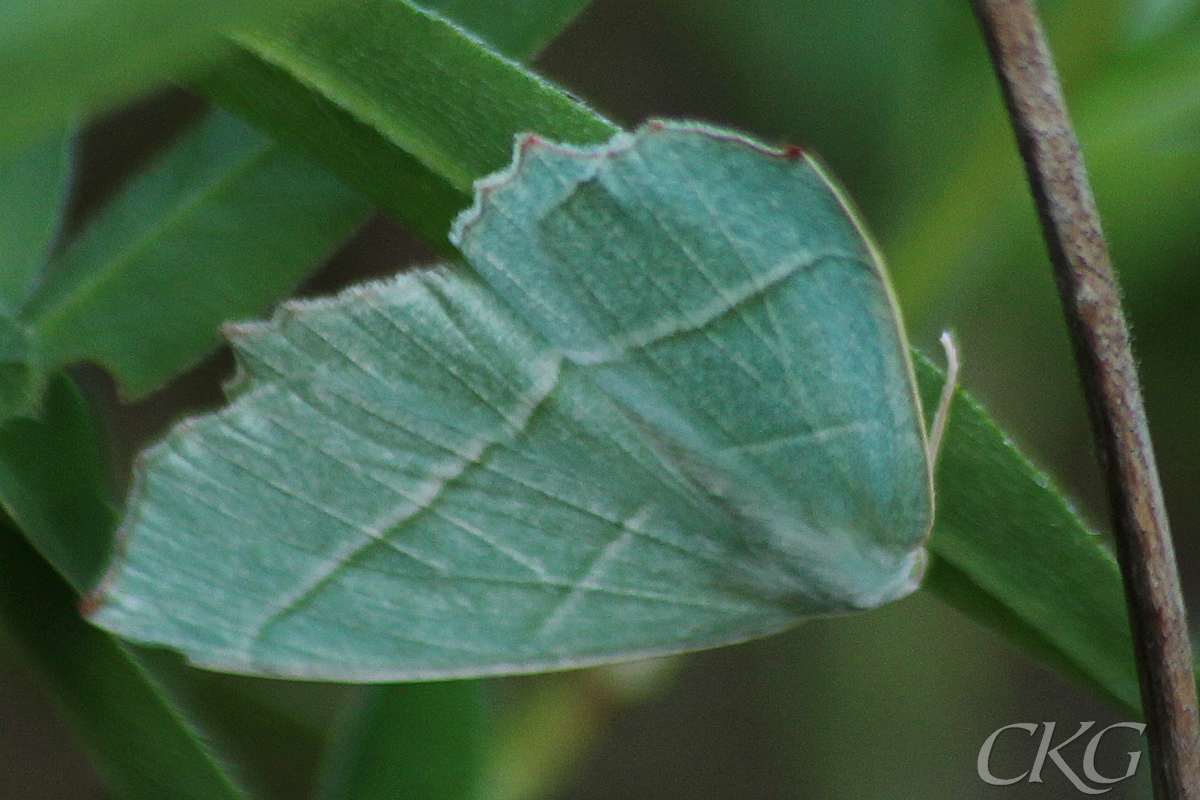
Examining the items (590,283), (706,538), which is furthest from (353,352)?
(706,538)

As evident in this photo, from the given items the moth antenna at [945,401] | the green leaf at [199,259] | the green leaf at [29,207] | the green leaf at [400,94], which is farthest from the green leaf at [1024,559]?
the green leaf at [29,207]

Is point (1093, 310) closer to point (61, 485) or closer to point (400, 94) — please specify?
→ point (400, 94)

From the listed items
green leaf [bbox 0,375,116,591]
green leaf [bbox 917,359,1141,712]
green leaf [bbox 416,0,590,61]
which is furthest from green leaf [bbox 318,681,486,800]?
green leaf [bbox 416,0,590,61]

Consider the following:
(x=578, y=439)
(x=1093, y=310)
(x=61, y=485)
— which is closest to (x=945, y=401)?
(x=1093, y=310)

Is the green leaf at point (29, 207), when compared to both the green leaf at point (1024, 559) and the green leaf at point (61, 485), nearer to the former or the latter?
the green leaf at point (61, 485)

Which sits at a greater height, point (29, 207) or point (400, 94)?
point (29, 207)

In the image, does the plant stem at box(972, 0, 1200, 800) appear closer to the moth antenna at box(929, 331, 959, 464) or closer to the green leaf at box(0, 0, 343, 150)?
the moth antenna at box(929, 331, 959, 464)
